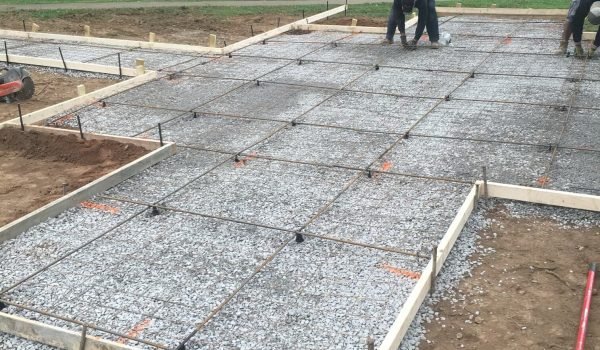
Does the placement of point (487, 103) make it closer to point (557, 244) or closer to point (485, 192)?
point (485, 192)

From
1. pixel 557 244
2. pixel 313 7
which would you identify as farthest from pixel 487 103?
pixel 313 7

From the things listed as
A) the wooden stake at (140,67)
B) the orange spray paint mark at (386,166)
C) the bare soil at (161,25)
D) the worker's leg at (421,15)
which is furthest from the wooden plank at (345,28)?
the orange spray paint mark at (386,166)

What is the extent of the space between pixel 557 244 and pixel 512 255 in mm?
334

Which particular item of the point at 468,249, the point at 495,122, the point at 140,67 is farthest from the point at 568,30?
the point at 140,67

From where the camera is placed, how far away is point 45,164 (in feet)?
16.7

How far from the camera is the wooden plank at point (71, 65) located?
25.4 feet

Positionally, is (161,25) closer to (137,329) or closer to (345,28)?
(345,28)

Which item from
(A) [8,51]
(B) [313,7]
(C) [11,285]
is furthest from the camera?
(B) [313,7]

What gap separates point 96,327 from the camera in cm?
289

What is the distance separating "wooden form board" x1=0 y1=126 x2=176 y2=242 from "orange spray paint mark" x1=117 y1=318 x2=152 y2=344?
4.73 feet

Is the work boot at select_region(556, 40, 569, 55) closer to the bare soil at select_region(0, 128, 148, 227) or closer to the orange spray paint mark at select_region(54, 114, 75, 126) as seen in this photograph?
the bare soil at select_region(0, 128, 148, 227)

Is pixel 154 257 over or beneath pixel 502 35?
beneath

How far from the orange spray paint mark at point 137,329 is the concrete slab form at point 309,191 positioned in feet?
0.04

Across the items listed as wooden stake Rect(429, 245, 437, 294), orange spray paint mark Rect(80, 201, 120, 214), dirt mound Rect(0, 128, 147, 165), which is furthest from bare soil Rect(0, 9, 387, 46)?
wooden stake Rect(429, 245, 437, 294)
